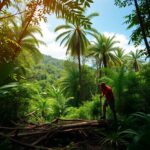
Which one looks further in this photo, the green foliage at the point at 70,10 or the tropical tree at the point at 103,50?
the tropical tree at the point at 103,50

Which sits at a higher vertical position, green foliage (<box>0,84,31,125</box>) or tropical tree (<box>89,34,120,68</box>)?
tropical tree (<box>89,34,120,68</box>)

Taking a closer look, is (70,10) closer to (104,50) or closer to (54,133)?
(54,133)

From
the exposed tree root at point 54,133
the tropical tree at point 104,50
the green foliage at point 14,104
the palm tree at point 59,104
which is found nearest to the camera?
the exposed tree root at point 54,133

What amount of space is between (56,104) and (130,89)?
7116 mm

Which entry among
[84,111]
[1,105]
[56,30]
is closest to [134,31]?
[84,111]

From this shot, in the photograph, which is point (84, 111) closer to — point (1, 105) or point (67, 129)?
point (1, 105)

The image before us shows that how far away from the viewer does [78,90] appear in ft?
131

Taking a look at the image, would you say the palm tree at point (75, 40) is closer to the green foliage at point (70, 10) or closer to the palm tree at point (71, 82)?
the palm tree at point (71, 82)

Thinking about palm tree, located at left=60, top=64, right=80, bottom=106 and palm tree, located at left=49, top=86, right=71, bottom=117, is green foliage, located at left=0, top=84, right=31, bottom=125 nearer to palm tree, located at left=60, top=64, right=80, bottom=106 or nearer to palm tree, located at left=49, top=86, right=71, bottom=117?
palm tree, located at left=49, top=86, right=71, bottom=117

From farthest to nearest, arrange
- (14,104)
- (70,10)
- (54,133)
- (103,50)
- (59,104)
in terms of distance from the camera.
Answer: (103,50)
(59,104)
(14,104)
(54,133)
(70,10)

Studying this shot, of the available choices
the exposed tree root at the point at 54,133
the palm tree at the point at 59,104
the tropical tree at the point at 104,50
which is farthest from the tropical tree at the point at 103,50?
the exposed tree root at the point at 54,133

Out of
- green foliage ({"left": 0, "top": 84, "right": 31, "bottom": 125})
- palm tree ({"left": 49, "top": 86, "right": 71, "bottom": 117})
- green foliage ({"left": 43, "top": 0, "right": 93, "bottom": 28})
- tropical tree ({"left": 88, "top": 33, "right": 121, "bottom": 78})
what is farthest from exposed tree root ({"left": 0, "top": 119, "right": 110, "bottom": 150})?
tropical tree ({"left": 88, "top": 33, "right": 121, "bottom": 78})

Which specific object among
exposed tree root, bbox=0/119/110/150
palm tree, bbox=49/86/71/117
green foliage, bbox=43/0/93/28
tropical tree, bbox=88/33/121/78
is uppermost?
tropical tree, bbox=88/33/121/78

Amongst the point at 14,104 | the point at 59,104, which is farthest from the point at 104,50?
the point at 14,104
